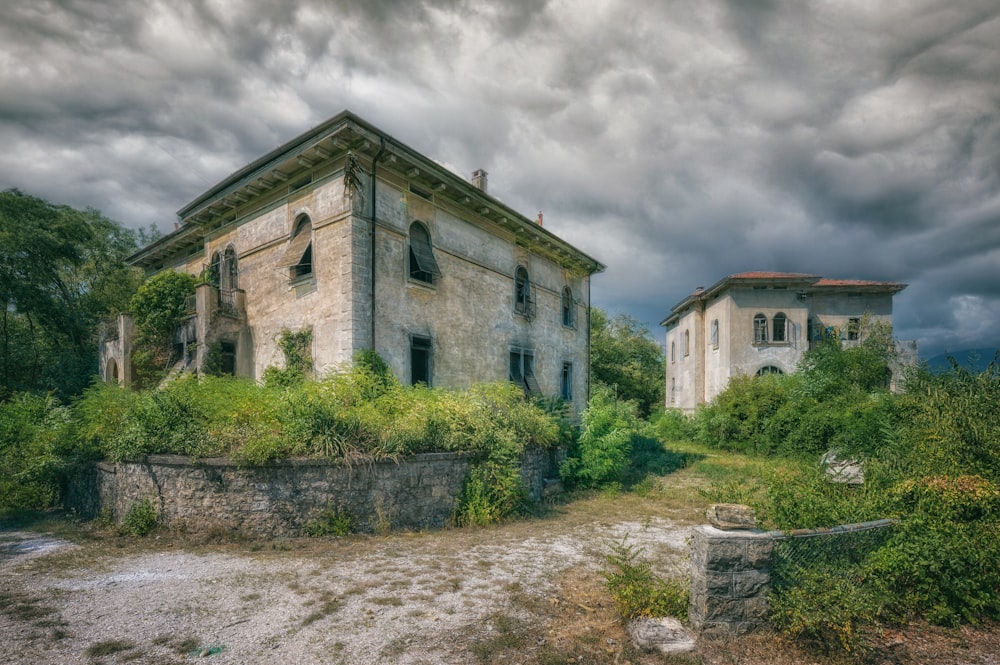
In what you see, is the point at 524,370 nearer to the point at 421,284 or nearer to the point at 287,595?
the point at 421,284

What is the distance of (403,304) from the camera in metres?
11.8

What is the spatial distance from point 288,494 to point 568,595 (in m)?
4.35

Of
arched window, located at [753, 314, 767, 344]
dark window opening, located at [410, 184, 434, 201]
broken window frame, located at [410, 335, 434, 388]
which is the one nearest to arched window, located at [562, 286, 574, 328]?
dark window opening, located at [410, 184, 434, 201]

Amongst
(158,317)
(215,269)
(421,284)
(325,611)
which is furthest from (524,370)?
(325,611)

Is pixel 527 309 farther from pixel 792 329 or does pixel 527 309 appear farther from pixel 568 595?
pixel 792 329

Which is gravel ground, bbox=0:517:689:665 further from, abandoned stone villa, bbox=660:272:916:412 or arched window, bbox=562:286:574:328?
abandoned stone villa, bbox=660:272:916:412

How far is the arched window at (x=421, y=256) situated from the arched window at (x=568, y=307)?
8.56 m

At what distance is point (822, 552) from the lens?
419cm

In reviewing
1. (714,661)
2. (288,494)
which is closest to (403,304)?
(288,494)

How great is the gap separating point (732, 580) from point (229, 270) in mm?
15507

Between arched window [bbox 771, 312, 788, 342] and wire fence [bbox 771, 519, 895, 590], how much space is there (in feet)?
68.6

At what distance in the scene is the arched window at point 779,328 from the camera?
74.1ft

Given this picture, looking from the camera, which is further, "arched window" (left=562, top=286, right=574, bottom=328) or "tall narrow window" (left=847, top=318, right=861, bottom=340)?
"tall narrow window" (left=847, top=318, right=861, bottom=340)

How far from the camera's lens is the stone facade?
6.73 metres
